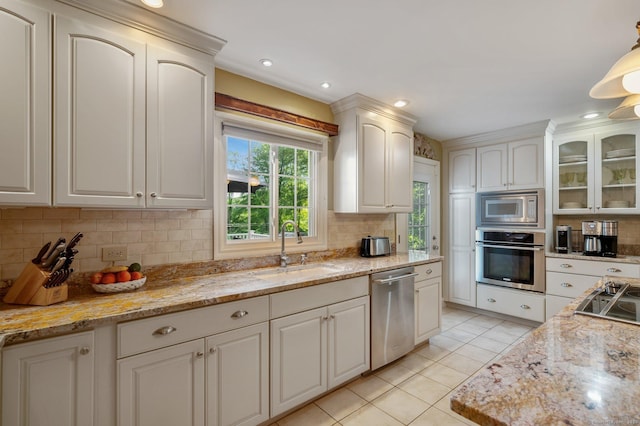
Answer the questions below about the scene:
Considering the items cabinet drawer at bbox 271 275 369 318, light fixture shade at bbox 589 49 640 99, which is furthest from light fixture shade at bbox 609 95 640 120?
cabinet drawer at bbox 271 275 369 318

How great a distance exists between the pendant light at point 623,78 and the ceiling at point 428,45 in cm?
53

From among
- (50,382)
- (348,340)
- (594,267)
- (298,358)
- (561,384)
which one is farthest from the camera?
(594,267)

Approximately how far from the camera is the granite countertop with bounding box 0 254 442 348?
1.25 meters

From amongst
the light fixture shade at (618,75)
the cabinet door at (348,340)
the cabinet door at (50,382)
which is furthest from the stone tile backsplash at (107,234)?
the light fixture shade at (618,75)

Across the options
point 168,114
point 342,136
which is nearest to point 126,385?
point 168,114

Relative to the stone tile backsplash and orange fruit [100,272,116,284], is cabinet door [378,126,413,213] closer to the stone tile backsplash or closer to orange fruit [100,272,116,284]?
the stone tile backsplash

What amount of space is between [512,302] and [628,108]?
2829 millimetres

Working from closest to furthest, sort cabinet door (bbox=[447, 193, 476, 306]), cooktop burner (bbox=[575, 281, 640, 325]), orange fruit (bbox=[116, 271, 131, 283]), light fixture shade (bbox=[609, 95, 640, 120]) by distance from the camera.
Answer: cooktop burner (bbox=[575, 281, 640, 325]) → light fixture shade (bbox=[609, 95, 640, 120]) → orange fruit (bbox=[116, 271, 131, 283]) → cabinet door (bbox=[447, 193, 476, 306])

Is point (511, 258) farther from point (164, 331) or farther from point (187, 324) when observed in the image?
point (164, 331)

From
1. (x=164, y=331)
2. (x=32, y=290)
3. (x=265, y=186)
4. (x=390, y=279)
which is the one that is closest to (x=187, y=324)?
(x=164, y=331)

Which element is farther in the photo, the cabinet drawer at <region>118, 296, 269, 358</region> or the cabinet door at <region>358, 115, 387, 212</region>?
the cabinet door at <region>358, 115, 387, 212</region>

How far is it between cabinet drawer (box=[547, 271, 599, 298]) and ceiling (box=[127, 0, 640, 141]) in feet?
5.96

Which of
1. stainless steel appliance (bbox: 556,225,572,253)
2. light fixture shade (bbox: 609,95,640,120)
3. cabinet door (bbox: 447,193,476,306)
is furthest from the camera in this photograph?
cabinet door (bbox: 447,193,476,306)

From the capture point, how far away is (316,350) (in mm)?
2141
